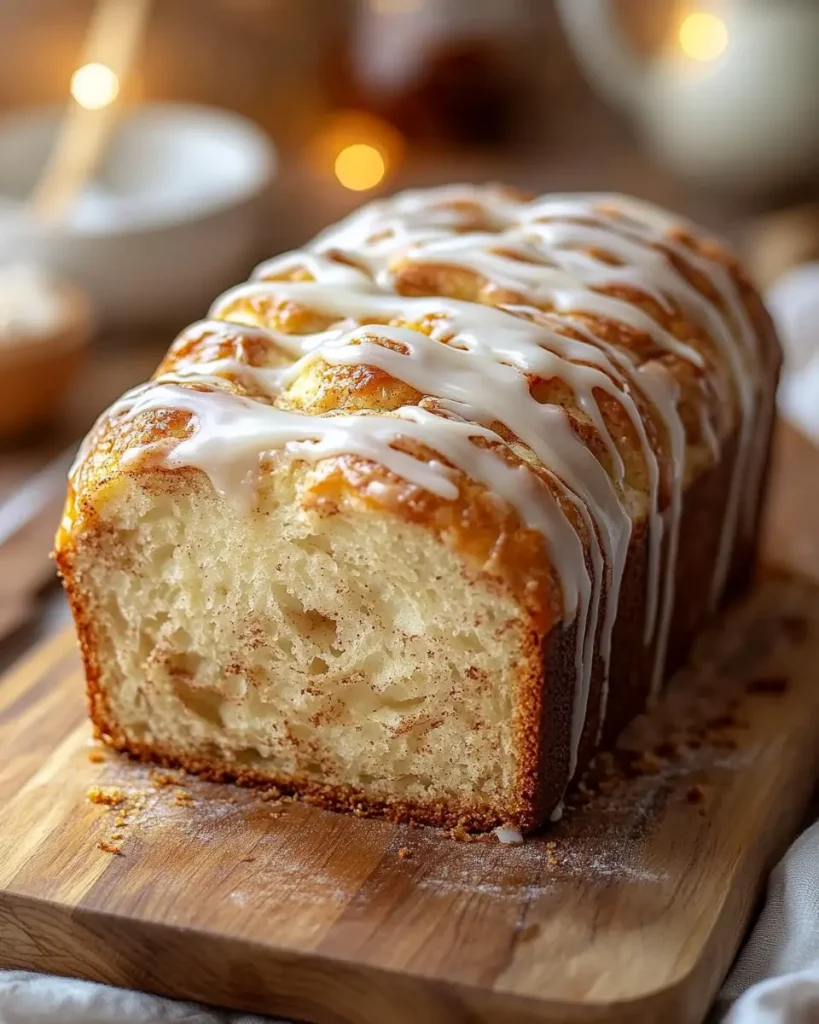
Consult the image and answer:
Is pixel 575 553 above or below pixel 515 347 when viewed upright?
below

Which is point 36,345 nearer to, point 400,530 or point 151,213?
point 151,213

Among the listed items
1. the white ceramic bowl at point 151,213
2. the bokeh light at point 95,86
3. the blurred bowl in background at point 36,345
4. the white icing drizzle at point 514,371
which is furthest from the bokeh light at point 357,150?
the white icing drizzle at point 514,371

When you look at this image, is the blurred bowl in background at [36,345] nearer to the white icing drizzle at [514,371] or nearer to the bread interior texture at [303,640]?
the white icing drizzle at [514,371]

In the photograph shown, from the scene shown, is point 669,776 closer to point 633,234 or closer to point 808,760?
point 808,760

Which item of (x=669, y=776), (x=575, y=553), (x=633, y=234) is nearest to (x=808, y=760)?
(x=669, y=776)

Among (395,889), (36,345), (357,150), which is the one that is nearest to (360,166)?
(357,150)

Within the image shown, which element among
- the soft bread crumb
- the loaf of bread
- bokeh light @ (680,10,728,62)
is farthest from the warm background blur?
the soft bread crumb
